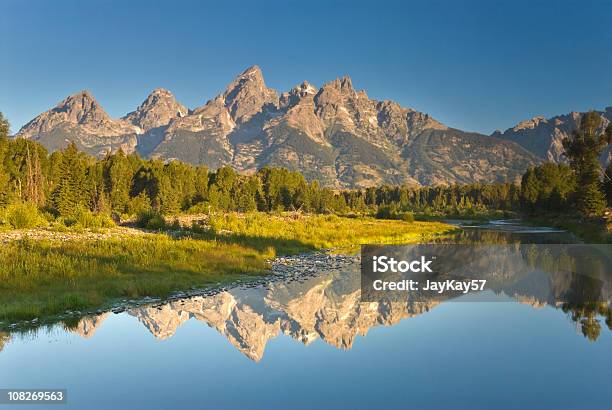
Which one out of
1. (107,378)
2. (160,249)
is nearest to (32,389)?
(107,378)

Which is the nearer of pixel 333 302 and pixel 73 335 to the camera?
pixel 73 335

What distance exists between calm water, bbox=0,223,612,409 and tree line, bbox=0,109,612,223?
114 feet

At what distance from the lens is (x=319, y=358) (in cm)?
1264

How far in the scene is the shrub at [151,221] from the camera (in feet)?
146

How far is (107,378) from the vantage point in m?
11.2

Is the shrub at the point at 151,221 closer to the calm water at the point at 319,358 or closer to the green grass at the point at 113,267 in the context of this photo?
the green grass at the point at 113,267

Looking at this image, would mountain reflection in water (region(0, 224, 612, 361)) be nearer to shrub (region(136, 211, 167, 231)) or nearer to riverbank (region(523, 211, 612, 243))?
shrub (region(136, 211, 167, 231))

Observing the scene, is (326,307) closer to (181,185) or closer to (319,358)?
(319,358)

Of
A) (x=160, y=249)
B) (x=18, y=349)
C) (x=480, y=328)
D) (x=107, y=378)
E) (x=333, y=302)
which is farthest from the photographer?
(x=160, y=249)

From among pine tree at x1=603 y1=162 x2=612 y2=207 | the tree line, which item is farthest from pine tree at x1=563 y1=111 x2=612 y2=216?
pine tree at x1=603 y1=162 x2=612 y2=207

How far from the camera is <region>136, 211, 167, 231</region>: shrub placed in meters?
44.4

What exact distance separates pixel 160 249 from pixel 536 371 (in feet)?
73.6

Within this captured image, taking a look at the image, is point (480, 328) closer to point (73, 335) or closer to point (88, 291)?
point (73, 335)

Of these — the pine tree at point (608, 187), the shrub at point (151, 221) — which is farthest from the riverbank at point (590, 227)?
the shrub at point (151, 221)
